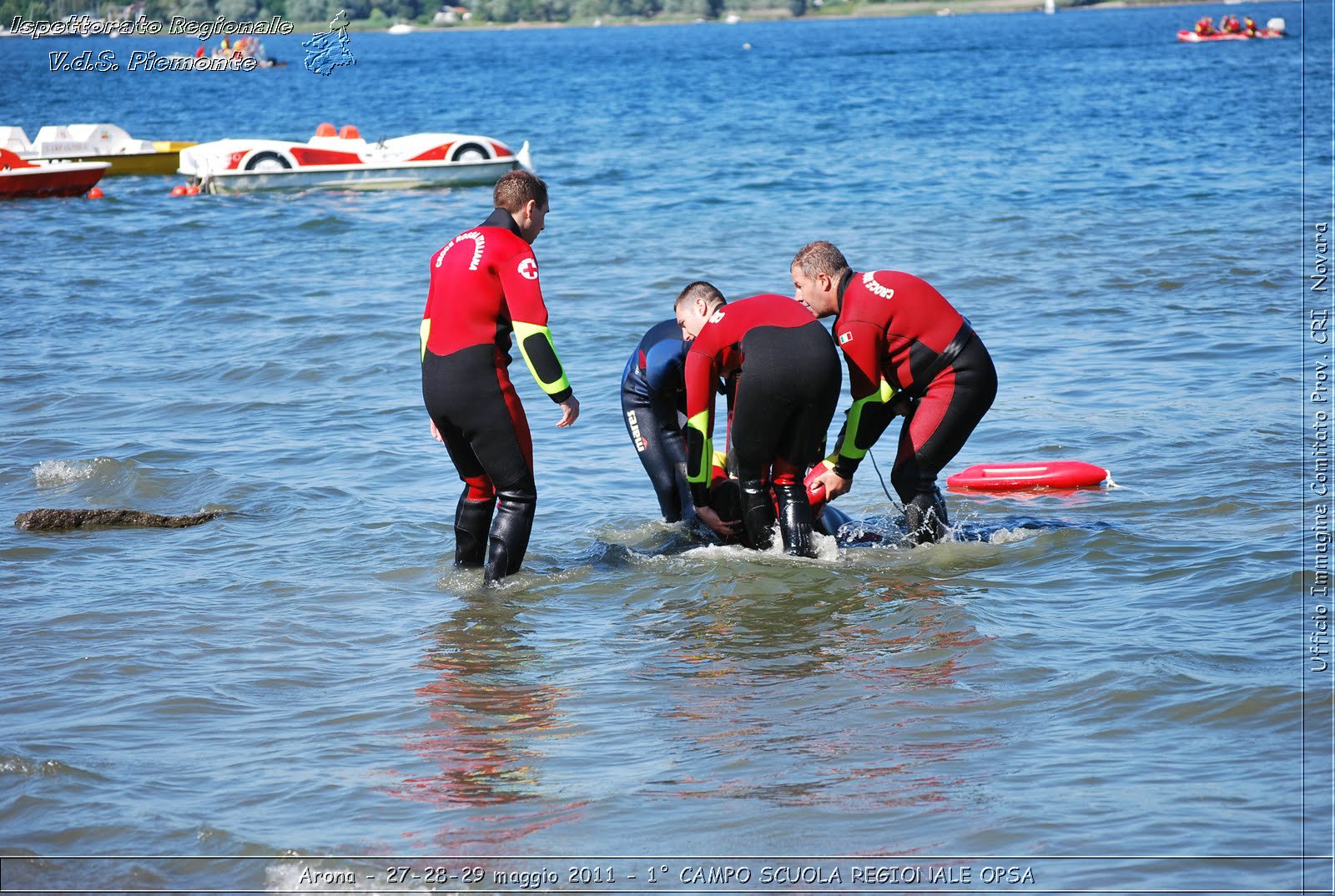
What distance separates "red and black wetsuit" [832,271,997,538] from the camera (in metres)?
6.32

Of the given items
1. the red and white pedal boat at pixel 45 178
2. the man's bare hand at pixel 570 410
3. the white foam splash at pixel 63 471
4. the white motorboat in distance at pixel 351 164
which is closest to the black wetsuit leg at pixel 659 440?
the man's bare hand at pixel 570 410

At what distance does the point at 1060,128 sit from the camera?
Answer: 3291cm

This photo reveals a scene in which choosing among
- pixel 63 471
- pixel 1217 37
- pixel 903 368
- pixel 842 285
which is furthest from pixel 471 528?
pixel 1217 37

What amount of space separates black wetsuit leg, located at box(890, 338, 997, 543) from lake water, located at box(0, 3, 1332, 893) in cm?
50

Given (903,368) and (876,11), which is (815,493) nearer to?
(903,368)

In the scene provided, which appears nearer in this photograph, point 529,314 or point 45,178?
point 529,314

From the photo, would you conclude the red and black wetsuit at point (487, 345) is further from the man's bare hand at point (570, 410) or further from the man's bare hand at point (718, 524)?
the man's bare hand at point (718, 524)

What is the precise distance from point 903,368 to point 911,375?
0.06 metres

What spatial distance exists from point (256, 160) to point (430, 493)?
Answer: 62.9 feet

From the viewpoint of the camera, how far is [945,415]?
6512 mm

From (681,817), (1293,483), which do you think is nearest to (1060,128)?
(1293,483)

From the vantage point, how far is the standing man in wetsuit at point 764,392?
20.4 ft

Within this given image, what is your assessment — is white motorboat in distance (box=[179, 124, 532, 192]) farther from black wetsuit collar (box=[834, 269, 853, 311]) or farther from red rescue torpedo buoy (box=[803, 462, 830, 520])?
black wetsuit collar (box=[834, 269, 853, 311])

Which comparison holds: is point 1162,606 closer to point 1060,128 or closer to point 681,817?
point 681,817
